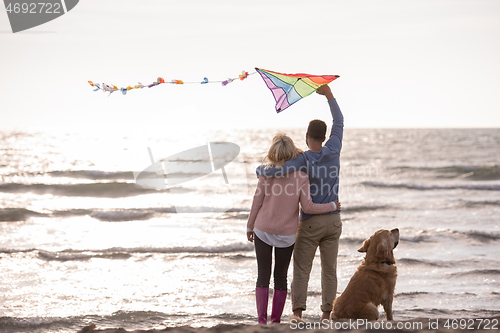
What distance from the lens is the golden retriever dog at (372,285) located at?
373 centimetres

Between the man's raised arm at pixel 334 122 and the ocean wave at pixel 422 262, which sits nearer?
the man's raised arm at pixel 334 122

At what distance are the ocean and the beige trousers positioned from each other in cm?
132

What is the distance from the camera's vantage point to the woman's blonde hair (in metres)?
3.83

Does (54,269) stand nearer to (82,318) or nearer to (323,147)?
(82,318)

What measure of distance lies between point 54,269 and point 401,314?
569cm

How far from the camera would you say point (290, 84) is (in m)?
4.39

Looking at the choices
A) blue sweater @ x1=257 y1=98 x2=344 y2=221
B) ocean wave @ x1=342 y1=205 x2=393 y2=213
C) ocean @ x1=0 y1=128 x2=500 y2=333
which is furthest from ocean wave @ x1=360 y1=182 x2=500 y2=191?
blue sweater @ x1=257 y1=98 x2=344 y2=221

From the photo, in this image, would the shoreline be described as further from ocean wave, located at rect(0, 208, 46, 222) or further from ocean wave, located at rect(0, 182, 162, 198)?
ocean wave, located at rect(0, 182, 162, 198)

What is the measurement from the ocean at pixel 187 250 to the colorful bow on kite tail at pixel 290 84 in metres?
2.64

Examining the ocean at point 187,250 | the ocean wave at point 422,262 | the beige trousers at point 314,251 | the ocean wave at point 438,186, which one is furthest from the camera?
the ocean wave at point 438,186

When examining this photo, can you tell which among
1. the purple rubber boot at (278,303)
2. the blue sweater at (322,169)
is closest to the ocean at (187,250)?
the purple rubber boot at (278,303)

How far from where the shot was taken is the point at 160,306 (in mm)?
5762

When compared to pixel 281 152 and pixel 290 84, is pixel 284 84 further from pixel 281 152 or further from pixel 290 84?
pixel 281 152

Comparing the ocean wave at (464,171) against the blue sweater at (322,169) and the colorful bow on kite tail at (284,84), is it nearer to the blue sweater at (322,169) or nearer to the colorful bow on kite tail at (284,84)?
the colorful bow on kite tail at (284,84)
